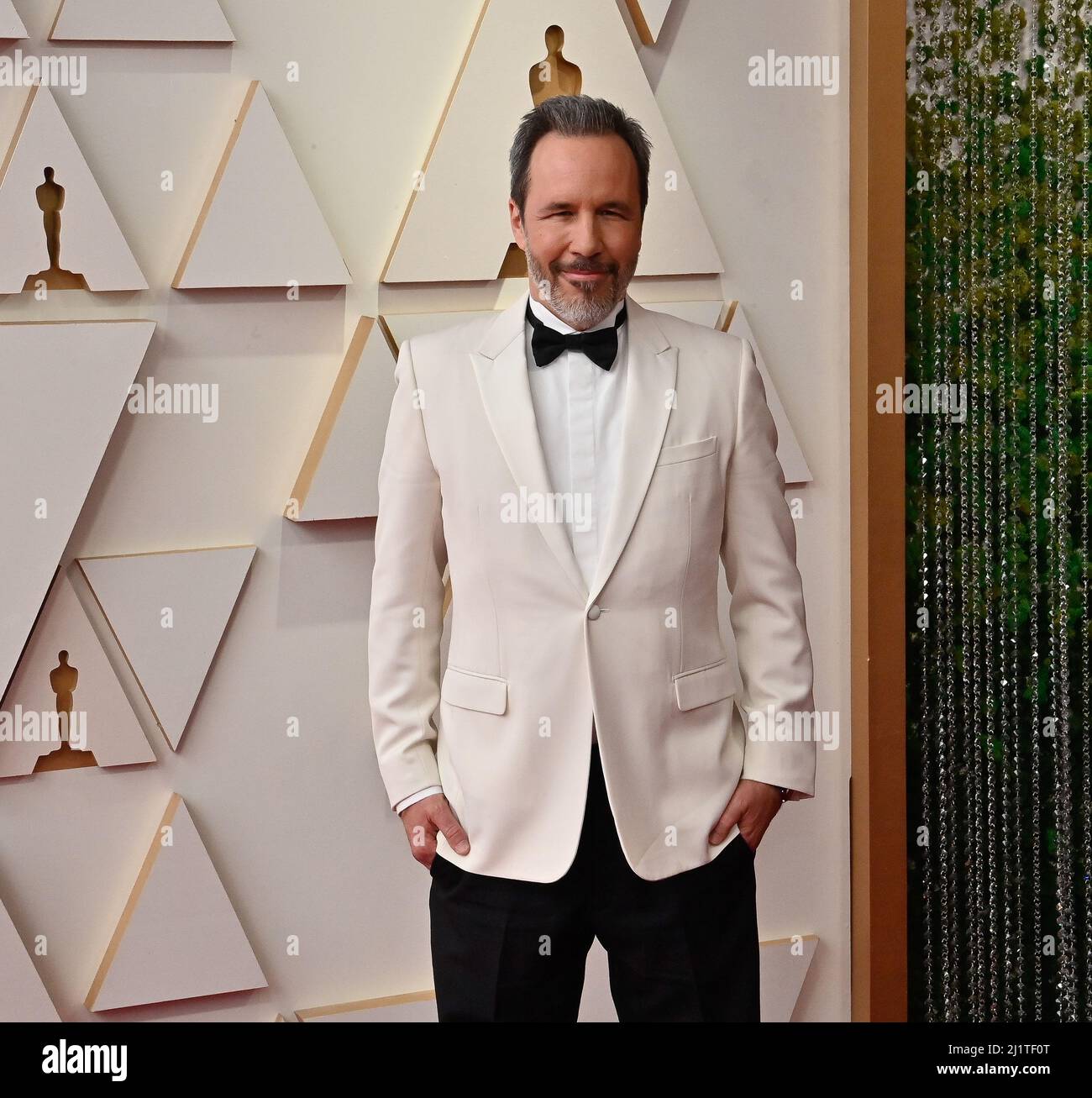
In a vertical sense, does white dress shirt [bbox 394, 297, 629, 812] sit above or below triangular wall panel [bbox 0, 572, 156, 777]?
above

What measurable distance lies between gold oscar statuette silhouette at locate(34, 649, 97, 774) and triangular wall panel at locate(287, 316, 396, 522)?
45cm

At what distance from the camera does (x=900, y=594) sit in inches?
86.4

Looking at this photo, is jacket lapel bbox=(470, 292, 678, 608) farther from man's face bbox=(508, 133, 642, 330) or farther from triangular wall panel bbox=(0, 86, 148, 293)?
triangular wall panel bbox=(0, 86, 148, 293)

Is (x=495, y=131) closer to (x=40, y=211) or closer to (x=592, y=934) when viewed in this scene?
(x=40, y=211)

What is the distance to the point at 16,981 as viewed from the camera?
6.24 ft

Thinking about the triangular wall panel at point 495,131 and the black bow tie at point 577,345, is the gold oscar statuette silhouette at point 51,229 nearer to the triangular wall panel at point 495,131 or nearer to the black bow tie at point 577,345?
the triangular wall panel at point 495,131

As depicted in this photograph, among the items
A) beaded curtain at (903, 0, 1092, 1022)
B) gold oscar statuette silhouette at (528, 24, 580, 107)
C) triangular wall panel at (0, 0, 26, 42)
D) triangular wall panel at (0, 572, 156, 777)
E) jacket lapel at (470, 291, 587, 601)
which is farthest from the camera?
beaded curtain at (903, 0, 1092, 1022)

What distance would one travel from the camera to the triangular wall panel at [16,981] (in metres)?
1.90

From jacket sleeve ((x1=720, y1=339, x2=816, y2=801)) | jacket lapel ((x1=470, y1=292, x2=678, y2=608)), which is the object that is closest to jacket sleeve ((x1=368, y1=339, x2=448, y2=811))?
jacket lapel ((x1=470, y1=292, x2=678, y2=608))

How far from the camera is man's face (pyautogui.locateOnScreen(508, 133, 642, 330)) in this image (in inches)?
57.1

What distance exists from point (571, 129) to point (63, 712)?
1.25 m
